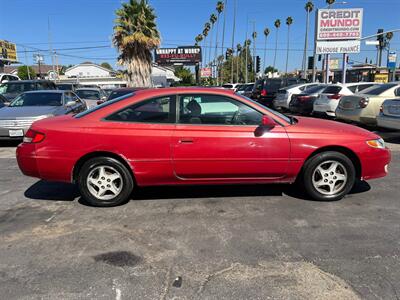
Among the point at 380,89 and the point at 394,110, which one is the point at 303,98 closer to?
the point at 380,89

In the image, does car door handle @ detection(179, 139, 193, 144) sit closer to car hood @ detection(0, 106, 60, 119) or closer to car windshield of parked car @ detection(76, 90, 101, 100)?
car hood @ detection(0, 106, 60, 119)

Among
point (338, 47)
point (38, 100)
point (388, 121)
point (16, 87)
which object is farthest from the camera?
point (338, 47)

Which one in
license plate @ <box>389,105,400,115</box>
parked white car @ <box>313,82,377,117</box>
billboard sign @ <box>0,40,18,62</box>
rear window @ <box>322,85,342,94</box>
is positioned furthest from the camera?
billboard sign @ <box>0,40,18,62</box>

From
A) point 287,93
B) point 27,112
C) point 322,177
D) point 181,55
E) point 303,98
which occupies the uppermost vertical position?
point 181,55

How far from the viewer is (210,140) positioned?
452 cm

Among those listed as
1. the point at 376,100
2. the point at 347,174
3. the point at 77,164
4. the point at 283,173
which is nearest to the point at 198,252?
the point at 283,173

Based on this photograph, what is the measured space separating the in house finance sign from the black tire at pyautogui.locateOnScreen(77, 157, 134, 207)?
69.1 feet

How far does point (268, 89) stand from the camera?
805 inches

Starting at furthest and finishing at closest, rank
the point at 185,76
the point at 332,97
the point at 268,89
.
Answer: the point at 185,76 → the point at 268,89 → the point at 332,97

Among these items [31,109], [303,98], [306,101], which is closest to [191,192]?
[31,109]

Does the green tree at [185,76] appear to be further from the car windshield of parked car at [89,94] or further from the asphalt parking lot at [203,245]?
the asphalt parking lot at [203,245]

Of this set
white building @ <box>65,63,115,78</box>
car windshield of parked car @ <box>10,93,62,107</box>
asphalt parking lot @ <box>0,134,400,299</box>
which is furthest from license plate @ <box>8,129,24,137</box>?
white building @ <box>65,63,115,78</box>

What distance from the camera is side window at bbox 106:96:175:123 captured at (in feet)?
15.2

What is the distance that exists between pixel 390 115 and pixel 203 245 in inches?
289
